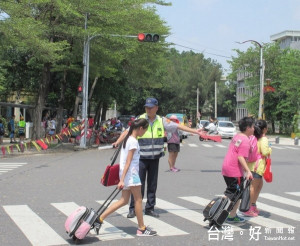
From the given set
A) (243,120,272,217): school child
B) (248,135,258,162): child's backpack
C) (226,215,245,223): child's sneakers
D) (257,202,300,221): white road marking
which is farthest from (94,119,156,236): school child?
(257,202,300,221): white road marking

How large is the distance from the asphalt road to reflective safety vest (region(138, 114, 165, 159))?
39.7 inches

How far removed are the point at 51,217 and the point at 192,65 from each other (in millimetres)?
80311

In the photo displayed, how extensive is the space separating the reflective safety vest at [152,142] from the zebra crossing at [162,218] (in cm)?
101

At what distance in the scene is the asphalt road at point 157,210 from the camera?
6156mm

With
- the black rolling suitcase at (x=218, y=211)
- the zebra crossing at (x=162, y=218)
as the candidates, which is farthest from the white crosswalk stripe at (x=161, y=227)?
the black rolling suitcase at (x=218, y=211)

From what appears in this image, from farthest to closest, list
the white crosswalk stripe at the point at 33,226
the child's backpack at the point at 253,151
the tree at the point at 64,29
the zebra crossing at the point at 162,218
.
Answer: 1. the tree at the point at 64,29
2. the child's backpack at the point at 253,151
3. the zebra crossing at the point at 162,218
4. the white crosswalk stripe at the point at 33,226

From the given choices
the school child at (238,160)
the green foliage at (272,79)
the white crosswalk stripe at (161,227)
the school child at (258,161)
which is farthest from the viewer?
the green foliage at (272,79)

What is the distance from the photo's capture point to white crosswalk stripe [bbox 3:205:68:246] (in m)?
6.05

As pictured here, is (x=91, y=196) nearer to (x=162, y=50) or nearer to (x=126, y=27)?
(x=126, y=27)

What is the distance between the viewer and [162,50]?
34219mm

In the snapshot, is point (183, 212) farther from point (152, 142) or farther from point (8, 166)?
point (8, 166)

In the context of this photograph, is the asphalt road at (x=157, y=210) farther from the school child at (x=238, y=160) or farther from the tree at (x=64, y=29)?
the tree at (x=64, y=29)

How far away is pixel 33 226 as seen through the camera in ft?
22.4

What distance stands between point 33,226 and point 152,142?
2172 mm
